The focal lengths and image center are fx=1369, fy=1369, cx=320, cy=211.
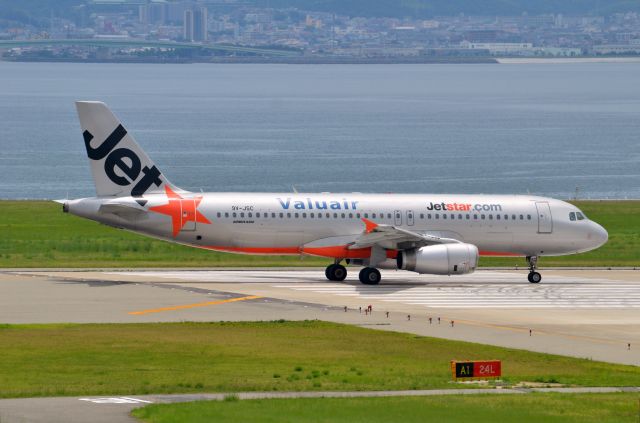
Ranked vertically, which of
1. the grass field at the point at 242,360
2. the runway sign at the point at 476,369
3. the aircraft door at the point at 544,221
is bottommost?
the grass field at the point at 242,360

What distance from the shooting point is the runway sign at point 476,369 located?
111 feet

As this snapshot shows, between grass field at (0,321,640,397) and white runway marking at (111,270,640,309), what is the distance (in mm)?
8936

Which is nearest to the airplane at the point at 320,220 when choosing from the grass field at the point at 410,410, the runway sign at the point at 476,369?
the runway sign at the point at 476,369

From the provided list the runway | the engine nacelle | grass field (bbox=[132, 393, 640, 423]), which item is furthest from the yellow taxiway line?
grass field (bbox=[132, 393, 640, 423])

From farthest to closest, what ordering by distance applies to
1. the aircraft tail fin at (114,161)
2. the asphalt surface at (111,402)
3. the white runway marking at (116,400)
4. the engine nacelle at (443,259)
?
the aircraft tail fin at (114,161) < the engine nacelle at (443,259) < the white runway marking at (116,400) < the asphalt surface at (111,402)

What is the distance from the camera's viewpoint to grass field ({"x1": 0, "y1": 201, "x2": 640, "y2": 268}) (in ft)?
212

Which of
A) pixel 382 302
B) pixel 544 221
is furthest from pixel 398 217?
pixel 382 302

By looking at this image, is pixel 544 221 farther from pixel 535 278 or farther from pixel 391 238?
pixel 391 238

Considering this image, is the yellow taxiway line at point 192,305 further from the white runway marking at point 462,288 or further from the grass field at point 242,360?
the white runway marking at point 462,288

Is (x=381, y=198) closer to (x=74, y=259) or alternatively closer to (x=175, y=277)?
(x=175, y=277)

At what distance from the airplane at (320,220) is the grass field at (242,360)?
11.8 metres

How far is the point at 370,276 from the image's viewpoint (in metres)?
56.7

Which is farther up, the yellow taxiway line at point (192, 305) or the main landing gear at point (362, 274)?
the main landing gear at point (362, 274)

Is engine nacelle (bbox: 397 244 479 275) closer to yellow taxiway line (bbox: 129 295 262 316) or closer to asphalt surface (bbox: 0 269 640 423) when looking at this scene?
asphalt surface (bbox: 0 269 640 423)
